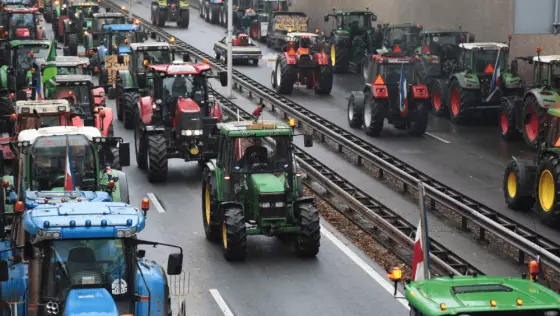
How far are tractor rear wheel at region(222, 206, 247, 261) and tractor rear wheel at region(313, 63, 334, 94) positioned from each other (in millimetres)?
22639

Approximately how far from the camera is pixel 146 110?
30.4 metres

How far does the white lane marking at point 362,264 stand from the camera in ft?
66.9

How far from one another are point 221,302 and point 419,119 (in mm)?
17261

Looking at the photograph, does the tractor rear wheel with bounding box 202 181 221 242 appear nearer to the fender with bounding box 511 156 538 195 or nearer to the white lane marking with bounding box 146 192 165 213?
the white lane marking with bounding box 146 192 165 213

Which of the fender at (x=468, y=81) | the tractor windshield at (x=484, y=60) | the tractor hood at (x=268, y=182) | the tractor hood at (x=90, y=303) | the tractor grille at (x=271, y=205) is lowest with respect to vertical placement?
the tractor grille at (x=271, y=205)

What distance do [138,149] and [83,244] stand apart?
1741 centimetres

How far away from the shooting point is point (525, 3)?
33438 millimetres

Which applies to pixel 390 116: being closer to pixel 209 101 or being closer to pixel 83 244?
pixel 209 101

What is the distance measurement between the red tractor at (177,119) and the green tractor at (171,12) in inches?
1341

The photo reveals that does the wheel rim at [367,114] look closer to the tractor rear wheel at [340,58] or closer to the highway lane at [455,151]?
the highway lane at [455,151]

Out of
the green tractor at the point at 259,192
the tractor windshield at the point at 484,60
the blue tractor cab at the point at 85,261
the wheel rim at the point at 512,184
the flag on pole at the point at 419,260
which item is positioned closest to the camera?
the blue tractor cab at the point at 85,261

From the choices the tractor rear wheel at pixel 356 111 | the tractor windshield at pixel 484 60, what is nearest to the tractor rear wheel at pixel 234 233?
the tractor rear wheel at pixel 356 111

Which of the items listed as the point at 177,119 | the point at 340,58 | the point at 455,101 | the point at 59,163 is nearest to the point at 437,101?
the point at 455,101

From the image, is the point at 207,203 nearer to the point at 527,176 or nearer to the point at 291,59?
the point at 527,176
